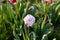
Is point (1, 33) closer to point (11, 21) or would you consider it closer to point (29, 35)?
point (11, 21)

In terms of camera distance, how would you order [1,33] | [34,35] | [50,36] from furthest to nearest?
[1,33], [50,36], [34,35]

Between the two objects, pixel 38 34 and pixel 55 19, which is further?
pixel 55 19

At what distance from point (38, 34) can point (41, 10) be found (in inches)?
13.1

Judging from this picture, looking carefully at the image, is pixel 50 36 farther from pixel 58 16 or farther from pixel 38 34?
pixel 58 16

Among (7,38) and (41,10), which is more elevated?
(41,10)

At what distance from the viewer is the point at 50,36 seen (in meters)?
1.96

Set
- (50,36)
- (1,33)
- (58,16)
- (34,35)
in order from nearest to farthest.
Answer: (34,35) < (50,36) < (1,33) < (58,16)

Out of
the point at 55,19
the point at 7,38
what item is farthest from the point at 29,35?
the point at 55,19

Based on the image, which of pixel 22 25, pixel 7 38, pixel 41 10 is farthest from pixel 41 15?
pixel 7 38

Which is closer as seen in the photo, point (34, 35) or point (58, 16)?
point (34, 35)

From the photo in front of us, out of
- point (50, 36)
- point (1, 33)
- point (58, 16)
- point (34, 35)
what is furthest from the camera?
point (58, 16)

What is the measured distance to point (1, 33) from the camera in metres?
2.09

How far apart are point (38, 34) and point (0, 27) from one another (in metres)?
0.41

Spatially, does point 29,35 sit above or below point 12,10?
below
